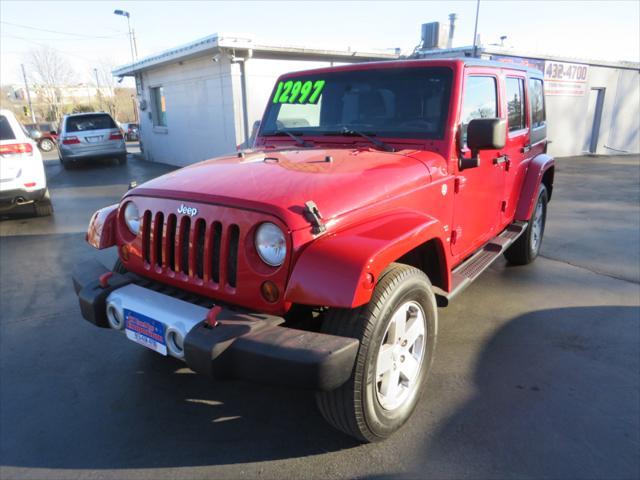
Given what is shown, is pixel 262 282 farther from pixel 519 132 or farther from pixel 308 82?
pixel 519 132

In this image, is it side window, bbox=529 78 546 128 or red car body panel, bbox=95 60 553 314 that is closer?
red car body panel, bbox=95 60 553 314

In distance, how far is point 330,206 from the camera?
224 cm

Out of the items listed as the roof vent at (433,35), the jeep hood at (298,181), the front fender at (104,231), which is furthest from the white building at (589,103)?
the front fender at (104,231)

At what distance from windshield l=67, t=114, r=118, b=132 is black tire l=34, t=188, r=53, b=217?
799cm

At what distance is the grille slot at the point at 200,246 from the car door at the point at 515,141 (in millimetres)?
2665

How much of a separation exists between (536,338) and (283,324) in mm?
2261

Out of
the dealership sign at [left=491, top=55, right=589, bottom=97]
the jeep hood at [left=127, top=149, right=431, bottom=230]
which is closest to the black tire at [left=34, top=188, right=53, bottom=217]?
the jeep hood at [left=127, top=149, right=431, bottom=230]

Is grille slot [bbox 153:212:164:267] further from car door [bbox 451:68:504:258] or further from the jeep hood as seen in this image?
car door [bbox 451:68:504:258]

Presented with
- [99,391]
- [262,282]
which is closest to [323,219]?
[262,282]

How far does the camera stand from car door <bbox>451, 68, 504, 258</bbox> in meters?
3.22

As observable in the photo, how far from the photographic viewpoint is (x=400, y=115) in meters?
3.22

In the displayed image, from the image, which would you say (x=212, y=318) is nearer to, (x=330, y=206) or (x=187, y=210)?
(x=187, y=210)

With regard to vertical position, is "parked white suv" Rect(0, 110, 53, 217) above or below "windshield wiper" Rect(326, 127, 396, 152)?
below

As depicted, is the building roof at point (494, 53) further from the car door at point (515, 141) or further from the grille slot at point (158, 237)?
the grille slot at point (158, 237)
